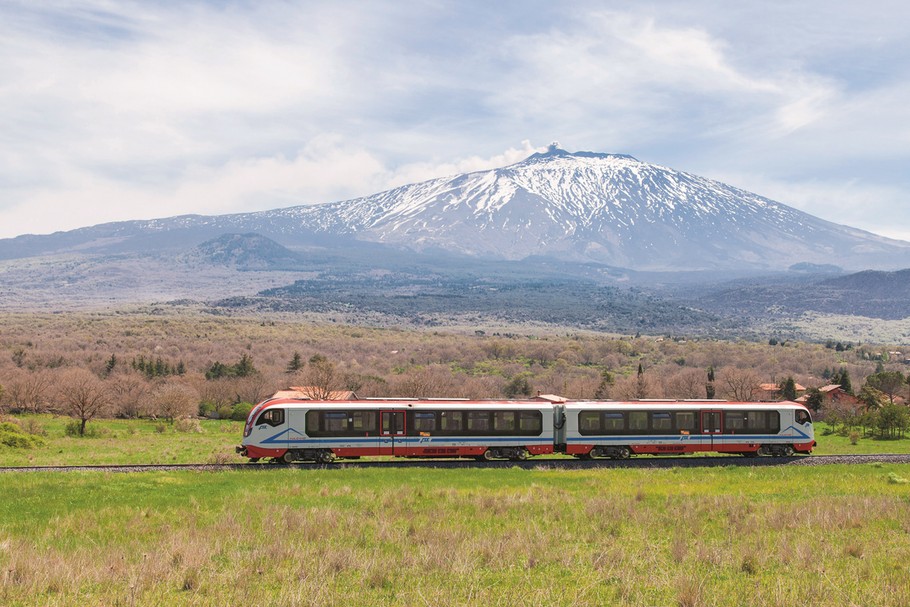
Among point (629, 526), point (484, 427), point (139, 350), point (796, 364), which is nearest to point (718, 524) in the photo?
point (629, 526)

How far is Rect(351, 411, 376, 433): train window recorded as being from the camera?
34031mm

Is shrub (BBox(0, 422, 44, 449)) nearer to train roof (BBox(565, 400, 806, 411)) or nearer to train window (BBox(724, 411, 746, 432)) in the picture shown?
train roof (BBox(565, 400, 806, 411))

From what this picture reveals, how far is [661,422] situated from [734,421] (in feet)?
13.9

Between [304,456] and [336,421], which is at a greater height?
[336,421]

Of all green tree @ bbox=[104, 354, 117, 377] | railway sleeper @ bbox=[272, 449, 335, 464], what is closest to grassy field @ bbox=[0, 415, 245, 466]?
→ railway sleeper @ bbox=[272, 449, 335, 464]

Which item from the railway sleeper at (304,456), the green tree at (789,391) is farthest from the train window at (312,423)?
the green tree at (789,391)

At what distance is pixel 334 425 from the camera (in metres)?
33.8

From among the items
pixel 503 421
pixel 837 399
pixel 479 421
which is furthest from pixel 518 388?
pixel 479 421

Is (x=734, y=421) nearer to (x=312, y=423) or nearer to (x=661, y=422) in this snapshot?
(x=661, y=422)

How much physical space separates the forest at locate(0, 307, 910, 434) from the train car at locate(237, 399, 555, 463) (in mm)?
26904

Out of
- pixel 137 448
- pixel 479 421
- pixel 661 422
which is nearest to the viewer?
pixel 479 421

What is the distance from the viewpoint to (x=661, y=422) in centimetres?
3703

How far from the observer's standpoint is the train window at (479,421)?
35.0 meters

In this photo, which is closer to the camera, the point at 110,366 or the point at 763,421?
the point at 763,421
